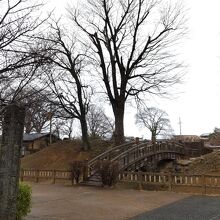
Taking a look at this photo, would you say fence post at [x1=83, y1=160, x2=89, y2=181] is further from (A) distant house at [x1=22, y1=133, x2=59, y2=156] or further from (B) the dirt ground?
(A) distant house at [x1=22, y1=133, x2=59, y2=156]

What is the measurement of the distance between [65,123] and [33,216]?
176 ft

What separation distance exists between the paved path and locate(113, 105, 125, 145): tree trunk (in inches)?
611

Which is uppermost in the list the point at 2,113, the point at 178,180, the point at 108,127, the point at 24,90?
the point at 108,127

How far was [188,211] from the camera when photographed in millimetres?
11914

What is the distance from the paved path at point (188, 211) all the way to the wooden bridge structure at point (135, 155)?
9.02 m

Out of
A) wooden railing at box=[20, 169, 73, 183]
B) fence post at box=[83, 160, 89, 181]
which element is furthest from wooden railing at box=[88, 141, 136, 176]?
wooden railing at box=[20, 169, 73, 183]

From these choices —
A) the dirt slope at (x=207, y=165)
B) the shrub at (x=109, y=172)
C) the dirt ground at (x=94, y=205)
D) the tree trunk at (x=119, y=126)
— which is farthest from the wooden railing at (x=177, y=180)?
the tree trunk at (x=119, y=126)

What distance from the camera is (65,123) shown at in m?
64.7

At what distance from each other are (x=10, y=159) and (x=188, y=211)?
691 centimetres

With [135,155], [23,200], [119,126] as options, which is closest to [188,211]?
[23,200]

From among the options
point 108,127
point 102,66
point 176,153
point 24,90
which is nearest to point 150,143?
point 176,153

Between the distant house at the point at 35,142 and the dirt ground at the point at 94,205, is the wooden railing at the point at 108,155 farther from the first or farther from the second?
the distant house at the point at 35,142

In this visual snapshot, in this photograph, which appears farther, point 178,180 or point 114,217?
point 178,180

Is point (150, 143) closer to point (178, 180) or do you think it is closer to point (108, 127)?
point (178, 180)
